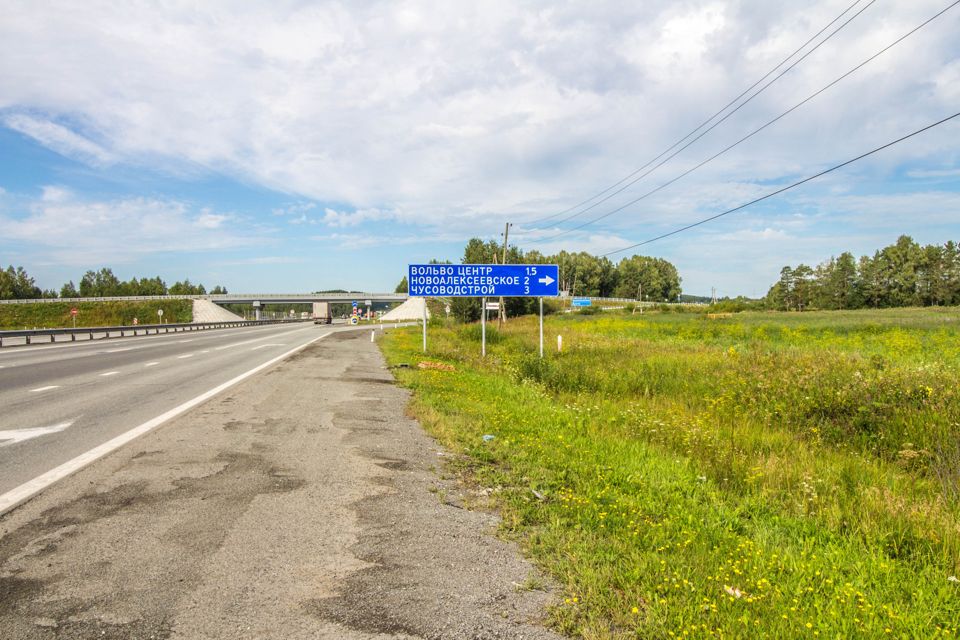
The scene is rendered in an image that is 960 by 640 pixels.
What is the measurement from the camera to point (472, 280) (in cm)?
2628

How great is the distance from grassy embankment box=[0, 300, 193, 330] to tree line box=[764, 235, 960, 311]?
141 meters

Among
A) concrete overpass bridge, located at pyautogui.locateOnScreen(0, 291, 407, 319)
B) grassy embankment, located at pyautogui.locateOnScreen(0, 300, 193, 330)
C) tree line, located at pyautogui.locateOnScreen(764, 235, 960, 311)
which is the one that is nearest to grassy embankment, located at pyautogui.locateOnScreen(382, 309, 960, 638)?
concrete overpass bridge, located at pyautogui.locateOnScreen(0, 291, 407, 319)

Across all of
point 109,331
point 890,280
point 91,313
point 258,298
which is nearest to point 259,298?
point 258,298

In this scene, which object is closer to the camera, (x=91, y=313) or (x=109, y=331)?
(x=109, y=331)

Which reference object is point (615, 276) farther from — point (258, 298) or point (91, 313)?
point (91, 313)

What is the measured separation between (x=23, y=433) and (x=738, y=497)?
941cm

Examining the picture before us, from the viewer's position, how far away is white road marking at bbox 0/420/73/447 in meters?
6.89

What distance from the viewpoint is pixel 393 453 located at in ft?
22.4

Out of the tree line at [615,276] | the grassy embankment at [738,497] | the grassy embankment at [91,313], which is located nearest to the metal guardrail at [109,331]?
the grassy embankment at [91,313]

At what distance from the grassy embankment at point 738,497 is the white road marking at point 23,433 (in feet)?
18.1

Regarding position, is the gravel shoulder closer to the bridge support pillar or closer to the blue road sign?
the blue road sign

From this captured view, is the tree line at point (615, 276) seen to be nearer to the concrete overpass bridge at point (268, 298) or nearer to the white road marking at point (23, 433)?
the concrete overpass bridge at point (268, 298)

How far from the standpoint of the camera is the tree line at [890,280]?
10175 cm

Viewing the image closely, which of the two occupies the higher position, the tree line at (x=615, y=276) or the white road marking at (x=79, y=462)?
the tree line at (x=615, y=276)
